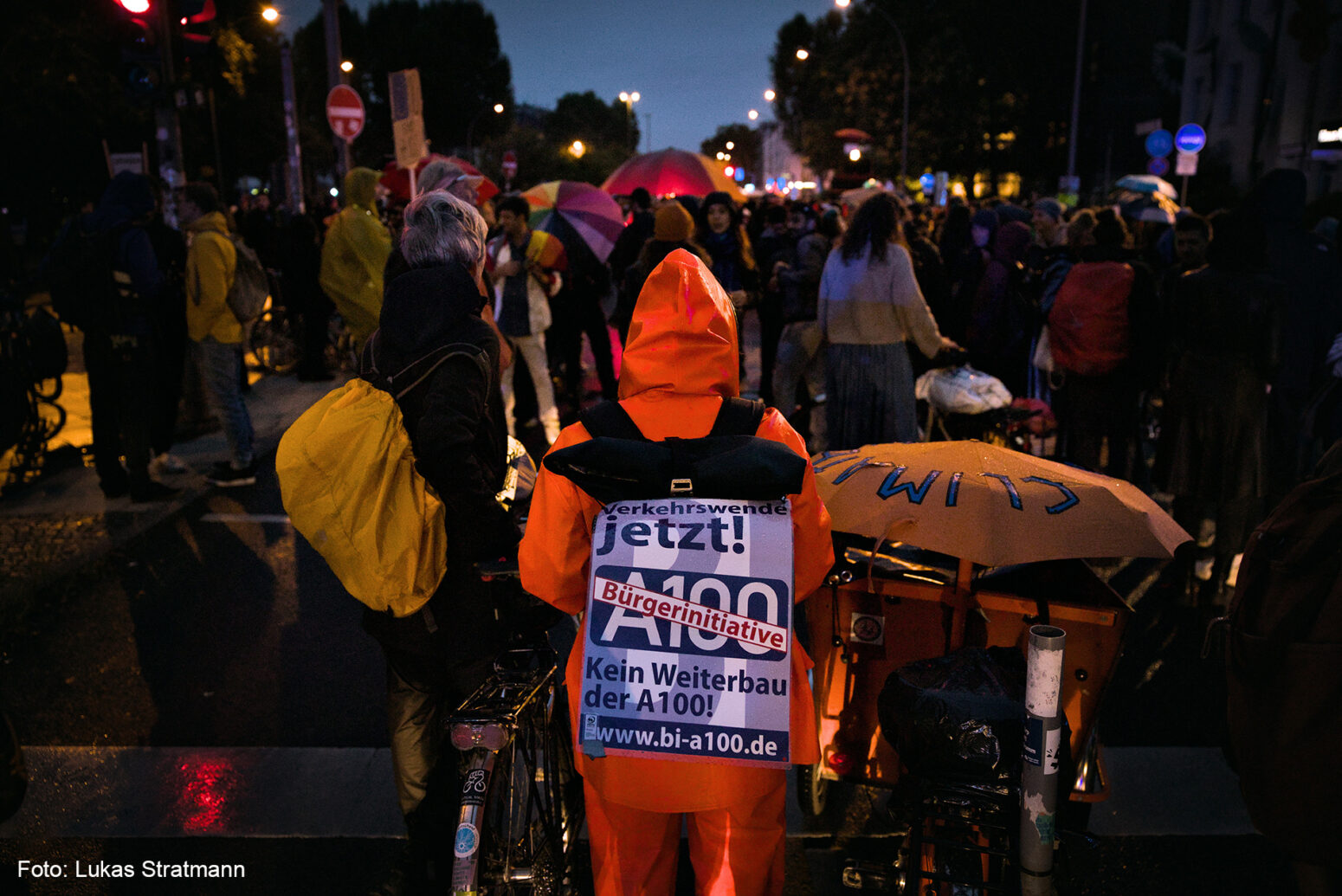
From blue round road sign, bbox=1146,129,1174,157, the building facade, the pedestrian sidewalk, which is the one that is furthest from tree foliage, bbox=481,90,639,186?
the pedestrian sidewalk

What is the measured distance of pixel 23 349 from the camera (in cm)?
861

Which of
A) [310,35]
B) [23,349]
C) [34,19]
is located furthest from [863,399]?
[310,35]

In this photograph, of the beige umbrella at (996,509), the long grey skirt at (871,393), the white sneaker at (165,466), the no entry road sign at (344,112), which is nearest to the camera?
the beige umbrella at (996,509)

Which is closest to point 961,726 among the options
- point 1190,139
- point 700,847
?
point 700,847

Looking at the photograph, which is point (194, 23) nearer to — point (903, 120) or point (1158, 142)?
point (1158, 142)

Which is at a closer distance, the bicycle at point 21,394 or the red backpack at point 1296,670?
the red backpack at point 1296,670

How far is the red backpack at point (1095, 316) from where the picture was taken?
6.10 m

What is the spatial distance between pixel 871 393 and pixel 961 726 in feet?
12.4

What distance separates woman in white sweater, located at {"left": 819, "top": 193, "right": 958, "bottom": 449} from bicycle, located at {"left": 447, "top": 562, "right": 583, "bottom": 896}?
352cm

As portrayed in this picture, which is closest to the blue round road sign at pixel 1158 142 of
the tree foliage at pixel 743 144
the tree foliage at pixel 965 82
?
the tree foliage at pixel 965 82

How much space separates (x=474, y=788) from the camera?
2.62 metres

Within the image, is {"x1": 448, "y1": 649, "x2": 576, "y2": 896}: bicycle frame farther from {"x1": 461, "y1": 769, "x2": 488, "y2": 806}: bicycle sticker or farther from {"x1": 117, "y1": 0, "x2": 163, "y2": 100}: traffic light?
{"x1": 117, "y1": 0, "x2": 163, "y2": 100}: traffic light

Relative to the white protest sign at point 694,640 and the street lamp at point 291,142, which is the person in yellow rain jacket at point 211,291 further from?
the street lamp at point 291,142

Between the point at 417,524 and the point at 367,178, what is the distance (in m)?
4.60
